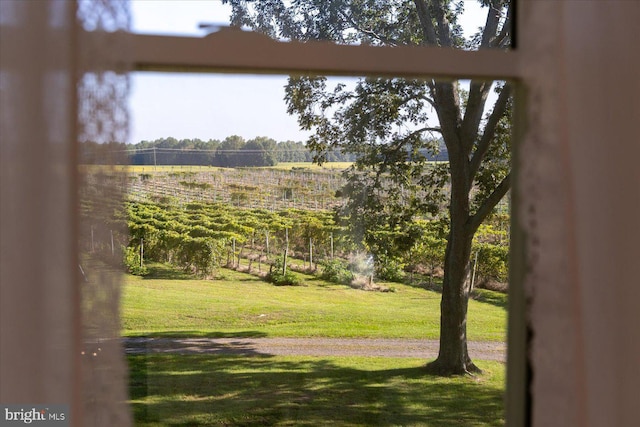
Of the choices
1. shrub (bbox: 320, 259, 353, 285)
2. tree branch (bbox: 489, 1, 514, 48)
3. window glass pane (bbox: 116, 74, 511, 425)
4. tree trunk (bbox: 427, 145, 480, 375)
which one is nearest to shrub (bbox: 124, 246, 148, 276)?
window glass pane (bbox: 116, 74, 511, 425)

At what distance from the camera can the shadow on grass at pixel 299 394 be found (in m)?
1.20

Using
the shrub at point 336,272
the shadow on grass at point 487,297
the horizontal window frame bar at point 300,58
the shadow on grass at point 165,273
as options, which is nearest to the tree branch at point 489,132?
the shadow on grass at point 487,297

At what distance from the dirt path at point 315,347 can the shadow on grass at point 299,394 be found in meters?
0.02

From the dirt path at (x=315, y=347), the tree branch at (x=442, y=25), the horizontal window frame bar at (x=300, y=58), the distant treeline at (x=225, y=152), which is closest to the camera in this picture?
the horizontal window frame bar at (x=300, y=58)

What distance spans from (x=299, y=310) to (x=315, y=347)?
9cm

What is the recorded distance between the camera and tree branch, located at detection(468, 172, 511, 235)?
52.8 inches

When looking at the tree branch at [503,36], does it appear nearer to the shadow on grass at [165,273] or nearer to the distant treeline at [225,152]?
the distant treeline at [225,152]

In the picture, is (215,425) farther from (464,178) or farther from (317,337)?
(464,178)

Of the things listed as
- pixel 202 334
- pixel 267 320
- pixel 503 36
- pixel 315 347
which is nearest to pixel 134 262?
pixel 202 334

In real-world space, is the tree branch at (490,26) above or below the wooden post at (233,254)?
above

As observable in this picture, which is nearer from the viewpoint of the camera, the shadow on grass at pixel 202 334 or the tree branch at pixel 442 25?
the shadow on grass at pixel 202 334

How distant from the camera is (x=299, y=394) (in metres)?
1.28

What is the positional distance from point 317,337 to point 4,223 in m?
0.88

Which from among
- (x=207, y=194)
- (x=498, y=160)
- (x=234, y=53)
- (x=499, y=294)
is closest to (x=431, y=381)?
(x=499, y=294)
